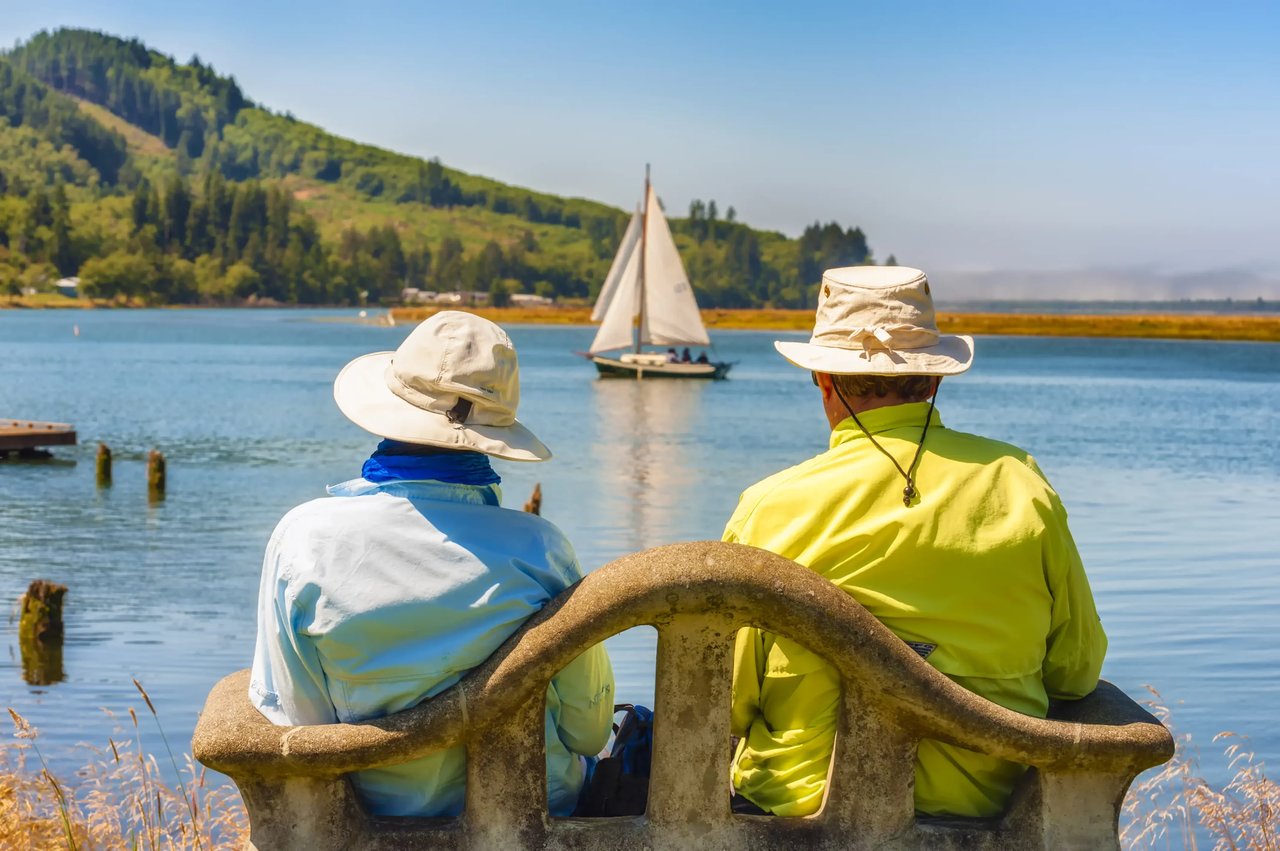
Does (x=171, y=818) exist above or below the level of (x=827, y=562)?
below

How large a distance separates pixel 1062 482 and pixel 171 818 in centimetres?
2194

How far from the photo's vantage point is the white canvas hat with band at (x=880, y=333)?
275 cm

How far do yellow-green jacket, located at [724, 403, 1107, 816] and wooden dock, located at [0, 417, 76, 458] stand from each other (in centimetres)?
2436

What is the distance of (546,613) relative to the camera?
96.3 inches

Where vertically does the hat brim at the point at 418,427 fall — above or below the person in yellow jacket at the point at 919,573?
above

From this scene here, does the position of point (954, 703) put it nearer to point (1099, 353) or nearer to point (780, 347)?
point (780, 347)

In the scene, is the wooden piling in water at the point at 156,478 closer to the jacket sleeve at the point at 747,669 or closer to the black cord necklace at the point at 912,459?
the jacket sleeve at the point at 747,669

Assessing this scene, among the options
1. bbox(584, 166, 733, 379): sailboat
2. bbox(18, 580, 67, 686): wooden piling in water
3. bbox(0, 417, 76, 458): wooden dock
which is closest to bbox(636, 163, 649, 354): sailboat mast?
bbox(584, 166, 733, 379): sailboat

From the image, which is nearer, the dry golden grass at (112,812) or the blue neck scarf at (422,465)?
the blue neck scarf at (422,465)

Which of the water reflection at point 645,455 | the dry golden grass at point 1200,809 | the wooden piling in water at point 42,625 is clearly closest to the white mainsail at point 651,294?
the water reflection at point 645,455

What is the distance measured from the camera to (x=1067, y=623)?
2.75 meters

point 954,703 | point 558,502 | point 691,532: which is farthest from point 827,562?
point 558,502

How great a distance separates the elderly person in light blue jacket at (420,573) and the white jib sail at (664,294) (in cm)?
5629

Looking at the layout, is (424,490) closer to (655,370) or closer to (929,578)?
(929,578)
